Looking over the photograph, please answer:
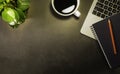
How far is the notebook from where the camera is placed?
96 cm

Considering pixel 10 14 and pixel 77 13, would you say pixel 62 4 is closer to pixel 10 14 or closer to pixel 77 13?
pixel 77 13

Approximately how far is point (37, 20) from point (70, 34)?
0.12 metres

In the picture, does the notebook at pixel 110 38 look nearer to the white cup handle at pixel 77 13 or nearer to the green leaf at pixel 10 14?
the white cup handle at pixel 77 13

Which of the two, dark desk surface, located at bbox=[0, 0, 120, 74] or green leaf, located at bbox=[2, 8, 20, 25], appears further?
dark desk surface, located at bbox=[0, 0, 120, 74]

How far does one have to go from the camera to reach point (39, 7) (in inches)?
39.2

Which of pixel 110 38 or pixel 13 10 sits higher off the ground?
pixel 13 10

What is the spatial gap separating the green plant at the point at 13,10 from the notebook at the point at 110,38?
23 cm

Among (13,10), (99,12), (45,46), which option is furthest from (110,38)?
(13,10)

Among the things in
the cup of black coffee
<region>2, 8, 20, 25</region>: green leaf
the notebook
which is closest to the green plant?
<region>2, 8, 20, 25</region>: green leaf

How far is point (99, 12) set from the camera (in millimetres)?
966

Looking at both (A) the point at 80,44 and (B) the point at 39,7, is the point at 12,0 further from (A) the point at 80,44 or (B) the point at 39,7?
(A) the point at 80,44

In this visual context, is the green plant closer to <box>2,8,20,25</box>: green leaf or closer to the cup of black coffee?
<box>2,8,20,25</box>: green leaf

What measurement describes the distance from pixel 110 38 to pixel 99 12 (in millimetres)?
92

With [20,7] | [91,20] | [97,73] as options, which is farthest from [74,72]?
[20,7]
